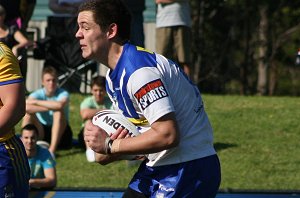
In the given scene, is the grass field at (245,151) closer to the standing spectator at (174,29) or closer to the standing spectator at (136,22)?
the standing spectator at (174,29)

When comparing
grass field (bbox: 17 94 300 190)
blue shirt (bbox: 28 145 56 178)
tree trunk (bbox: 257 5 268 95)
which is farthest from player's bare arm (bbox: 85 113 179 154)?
tree trunk (bbox: 257 5 268 95)

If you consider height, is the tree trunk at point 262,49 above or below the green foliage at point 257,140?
below

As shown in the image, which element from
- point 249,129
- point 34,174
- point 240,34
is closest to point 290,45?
point 240,34

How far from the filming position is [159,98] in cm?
406

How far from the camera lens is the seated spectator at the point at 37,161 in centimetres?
845

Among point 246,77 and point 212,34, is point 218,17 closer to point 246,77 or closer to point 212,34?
point 212,34

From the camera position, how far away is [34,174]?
345 inches

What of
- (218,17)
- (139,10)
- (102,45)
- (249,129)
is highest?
(102,45)

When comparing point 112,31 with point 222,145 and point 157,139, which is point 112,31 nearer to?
point 157,139

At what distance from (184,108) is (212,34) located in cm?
2569

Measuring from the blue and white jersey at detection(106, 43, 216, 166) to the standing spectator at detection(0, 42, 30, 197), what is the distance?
1.86 ft

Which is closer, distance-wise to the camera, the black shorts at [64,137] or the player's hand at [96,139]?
the player's hand at [96,139]

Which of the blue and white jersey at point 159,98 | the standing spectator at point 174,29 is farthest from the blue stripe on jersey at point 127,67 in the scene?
the standing spectator at point 174,29

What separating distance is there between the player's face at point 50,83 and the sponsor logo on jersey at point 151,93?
6.49 metres
